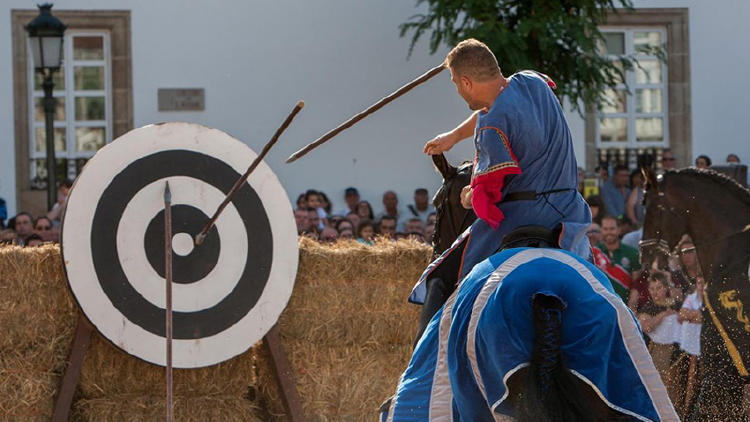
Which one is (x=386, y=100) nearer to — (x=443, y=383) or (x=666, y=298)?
(x=443, y=383)

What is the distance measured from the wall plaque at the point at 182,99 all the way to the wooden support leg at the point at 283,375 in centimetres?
800

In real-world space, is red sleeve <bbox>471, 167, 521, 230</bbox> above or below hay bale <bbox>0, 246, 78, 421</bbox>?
above

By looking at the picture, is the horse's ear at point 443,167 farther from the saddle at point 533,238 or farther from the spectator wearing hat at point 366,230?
the spectator wearing hat at point 366,230

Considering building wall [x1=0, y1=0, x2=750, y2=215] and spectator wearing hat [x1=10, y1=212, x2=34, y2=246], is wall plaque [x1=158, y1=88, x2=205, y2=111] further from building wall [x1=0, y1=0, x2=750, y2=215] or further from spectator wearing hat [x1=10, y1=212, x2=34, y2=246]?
spectator wearing hat [x1=10, y1=212, x2=34, y2=246]

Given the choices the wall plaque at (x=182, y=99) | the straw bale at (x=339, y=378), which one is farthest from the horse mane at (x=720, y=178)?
the wall plaque at (x=182, y=99)

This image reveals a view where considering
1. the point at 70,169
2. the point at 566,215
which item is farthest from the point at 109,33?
the point at 566,215

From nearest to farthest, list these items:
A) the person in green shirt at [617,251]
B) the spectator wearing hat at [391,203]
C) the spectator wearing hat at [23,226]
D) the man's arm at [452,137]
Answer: the man's arm at [452,137], the person in green shirt at [617,251], the spectator wearing hat at [23,226], the spectator wearing hat at [391,203]

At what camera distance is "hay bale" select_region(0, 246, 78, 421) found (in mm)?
6480

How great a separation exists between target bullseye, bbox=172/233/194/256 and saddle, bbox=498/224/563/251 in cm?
242

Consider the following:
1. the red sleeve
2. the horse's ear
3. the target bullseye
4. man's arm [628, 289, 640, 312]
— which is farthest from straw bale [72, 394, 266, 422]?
man's arm [628, 289, 640, 312]

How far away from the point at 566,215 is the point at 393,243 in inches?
107

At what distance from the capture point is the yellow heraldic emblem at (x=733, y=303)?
714 centimetres

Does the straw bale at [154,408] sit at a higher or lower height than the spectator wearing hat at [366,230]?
lower

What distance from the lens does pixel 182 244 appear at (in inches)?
267
